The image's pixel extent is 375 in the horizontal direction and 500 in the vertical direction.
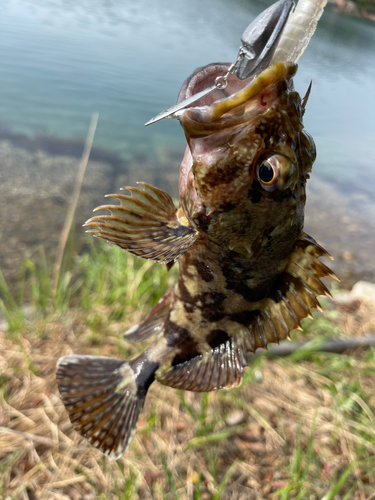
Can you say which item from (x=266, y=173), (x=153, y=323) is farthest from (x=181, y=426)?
(x=266, y=173)

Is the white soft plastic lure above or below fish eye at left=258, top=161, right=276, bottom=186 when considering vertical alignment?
above

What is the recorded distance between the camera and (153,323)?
2.12 m

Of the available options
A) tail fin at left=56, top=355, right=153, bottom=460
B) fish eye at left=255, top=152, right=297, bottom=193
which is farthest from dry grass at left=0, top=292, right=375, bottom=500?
fish eye at left=255, top=152, right=297, bottom=193

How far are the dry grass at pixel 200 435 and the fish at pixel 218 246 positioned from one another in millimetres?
988

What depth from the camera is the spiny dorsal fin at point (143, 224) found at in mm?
1589

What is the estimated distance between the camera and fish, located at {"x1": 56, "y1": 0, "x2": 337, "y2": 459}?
1360 millimetres

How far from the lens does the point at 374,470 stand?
2.96 metres

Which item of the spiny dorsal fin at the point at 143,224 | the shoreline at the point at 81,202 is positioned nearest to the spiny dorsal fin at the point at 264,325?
the spiny dorsal fin at the point at 143,224

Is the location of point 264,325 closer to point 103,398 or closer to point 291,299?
point 291,299

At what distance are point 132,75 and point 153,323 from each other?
37.8ft

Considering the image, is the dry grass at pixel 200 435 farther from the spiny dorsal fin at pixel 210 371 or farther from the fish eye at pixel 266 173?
the fish eye at pixel 266 173

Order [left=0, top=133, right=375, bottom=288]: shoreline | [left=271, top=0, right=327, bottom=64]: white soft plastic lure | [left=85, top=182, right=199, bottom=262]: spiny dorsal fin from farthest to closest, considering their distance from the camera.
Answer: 1. [left=0, top=133, right=375, bottom=288]: shoreline
2. [left=85, top=182, right=199, bottom=262]: spiny dorsal fin
3. [left=271, top=0, right=327, bottom=64]: white soft plastic lure

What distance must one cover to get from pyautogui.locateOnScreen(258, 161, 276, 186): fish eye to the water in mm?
7593

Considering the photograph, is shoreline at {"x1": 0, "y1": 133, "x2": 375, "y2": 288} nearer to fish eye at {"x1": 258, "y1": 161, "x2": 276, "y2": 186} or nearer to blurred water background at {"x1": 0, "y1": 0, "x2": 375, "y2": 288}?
blurred water background at {"x1": 0, "y1": 0, "x2": 375, "y2": 288}
